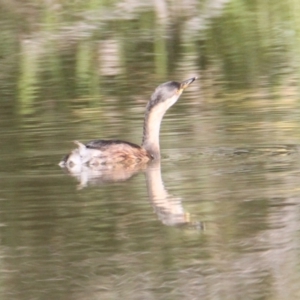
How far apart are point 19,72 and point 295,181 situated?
8.66 m

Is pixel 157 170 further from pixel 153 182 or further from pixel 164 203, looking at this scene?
pixel 164 203

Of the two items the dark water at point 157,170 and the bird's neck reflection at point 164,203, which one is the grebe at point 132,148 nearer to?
the dark water at point 157,170

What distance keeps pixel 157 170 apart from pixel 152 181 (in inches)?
23.0

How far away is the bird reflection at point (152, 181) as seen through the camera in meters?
8.33

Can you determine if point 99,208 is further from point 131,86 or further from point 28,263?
point 131,86

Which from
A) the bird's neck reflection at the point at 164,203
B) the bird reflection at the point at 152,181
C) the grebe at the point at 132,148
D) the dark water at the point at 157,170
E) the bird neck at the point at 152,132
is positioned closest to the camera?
the dark water at the point at 157,170

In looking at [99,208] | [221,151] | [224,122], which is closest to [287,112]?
[224,122]

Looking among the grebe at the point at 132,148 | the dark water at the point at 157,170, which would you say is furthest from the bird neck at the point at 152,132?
the dark water at the point at 157,170

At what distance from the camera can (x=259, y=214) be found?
8.23m

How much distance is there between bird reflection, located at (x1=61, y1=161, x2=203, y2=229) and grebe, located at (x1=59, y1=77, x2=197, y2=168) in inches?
2.5

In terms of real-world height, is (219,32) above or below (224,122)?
below

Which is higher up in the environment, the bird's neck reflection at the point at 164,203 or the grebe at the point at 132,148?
the bird's neck reflection at the point at 164,203

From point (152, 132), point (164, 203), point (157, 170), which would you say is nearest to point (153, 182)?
point (157, 170)

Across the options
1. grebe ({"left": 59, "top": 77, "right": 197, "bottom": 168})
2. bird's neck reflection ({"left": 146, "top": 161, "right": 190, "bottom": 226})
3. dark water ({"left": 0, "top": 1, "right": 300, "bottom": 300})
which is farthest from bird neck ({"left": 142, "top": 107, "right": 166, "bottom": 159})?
bird's neck reflection ({"left": 146, "top": 161, "right": 190, "bottom": 226})
